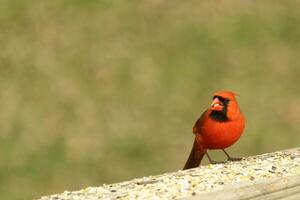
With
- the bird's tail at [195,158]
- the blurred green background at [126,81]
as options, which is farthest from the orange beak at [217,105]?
the blurred green background at [126,81]

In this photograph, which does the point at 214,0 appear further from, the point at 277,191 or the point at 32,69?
the point at 277,191

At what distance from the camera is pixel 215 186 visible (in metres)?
2.68

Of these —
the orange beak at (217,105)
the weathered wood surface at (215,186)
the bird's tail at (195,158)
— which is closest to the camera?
the weathered wood surface at (215,186)

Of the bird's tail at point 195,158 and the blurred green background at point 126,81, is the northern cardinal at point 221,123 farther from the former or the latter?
the blurred green background at point 126,81

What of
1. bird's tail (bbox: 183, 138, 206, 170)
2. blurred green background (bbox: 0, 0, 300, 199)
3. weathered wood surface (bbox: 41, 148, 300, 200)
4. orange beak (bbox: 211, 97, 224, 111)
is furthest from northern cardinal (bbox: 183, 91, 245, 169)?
blurred green background (bbox: 0, 0, 300, 199)

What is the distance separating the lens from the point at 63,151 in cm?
745

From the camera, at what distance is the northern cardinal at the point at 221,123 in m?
3.48

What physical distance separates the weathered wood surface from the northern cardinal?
1.24ft

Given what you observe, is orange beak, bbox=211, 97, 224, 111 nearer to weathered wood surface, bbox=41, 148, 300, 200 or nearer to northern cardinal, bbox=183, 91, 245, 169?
northern cardinal, bbox=183, 91, 245, 169

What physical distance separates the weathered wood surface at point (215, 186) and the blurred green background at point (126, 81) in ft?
13.2

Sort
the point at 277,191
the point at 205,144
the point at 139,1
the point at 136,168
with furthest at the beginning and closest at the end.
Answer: the point at 139,1 → the point at 136,168 → the point at 205,144 → the point at 277,191

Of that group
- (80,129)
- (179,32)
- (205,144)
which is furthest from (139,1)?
(205,144)

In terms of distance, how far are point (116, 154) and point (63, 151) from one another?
43 cm

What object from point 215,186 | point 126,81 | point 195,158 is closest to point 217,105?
point 195,158
